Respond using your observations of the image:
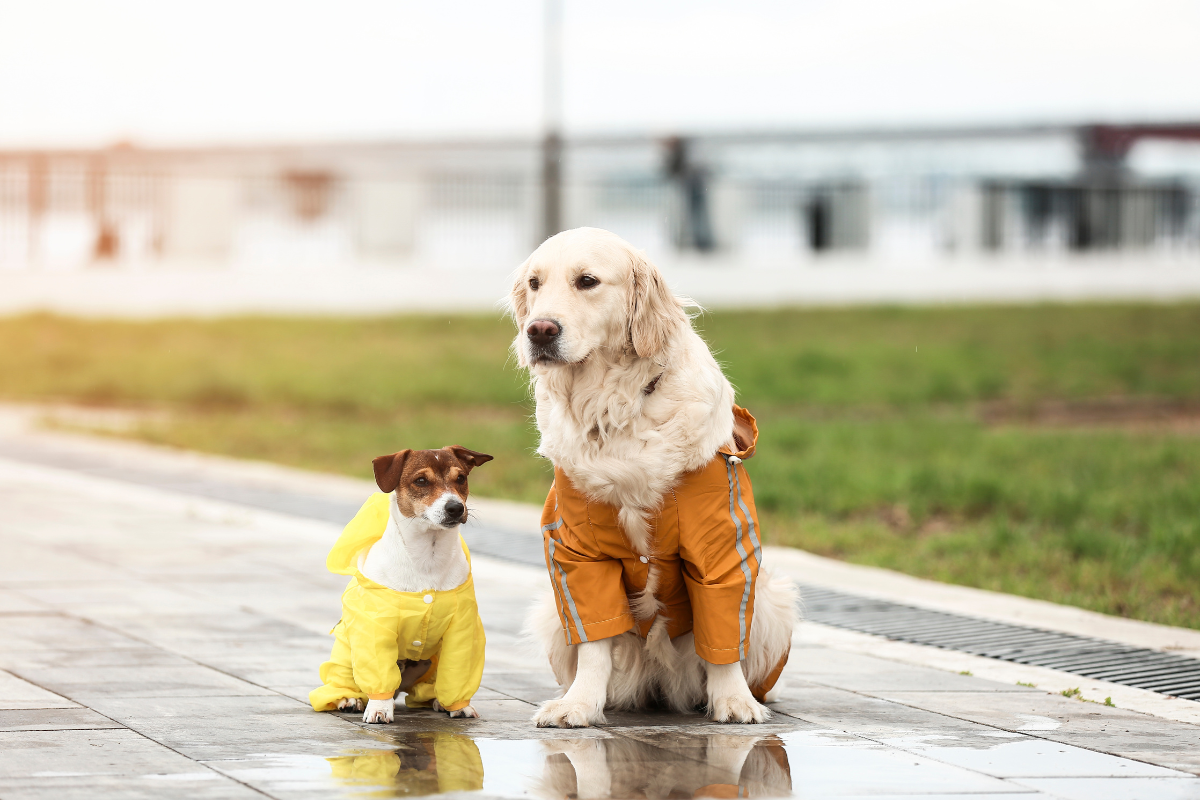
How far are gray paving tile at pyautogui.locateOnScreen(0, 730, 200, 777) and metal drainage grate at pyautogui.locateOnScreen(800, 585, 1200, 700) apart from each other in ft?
11.9

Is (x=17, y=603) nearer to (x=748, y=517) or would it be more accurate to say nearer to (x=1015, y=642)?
(x=748, y=517)

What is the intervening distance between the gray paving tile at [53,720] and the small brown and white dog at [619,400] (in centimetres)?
146

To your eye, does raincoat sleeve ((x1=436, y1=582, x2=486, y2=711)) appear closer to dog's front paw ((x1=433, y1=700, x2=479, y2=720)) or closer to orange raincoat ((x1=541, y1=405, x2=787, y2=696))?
dog's front paw ((x1=433, y1=700, x2=479, y2=720))

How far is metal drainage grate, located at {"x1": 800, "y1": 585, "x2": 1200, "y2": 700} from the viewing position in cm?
594

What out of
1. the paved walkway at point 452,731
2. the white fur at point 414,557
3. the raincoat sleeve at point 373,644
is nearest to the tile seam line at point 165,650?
the paved walkway at point 452,731

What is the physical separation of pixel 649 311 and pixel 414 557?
1143 millimetres

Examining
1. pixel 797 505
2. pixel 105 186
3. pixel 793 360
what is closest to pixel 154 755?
pixel 797 505

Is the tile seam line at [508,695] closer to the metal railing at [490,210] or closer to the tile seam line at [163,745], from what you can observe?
the tile seam line at [163,745]

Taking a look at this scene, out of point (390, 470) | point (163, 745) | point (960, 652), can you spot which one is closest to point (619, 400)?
point (390, 470)

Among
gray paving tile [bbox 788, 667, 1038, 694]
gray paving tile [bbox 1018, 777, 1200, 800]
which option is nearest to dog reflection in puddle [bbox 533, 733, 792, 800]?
gray paving tile [bbox 1018, 777, 1200, 800]

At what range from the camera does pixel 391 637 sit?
15.4 ft

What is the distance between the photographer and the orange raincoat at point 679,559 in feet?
15.6

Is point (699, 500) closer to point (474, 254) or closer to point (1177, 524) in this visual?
point (1177, 524)

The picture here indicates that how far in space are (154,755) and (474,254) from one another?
25.5 m
